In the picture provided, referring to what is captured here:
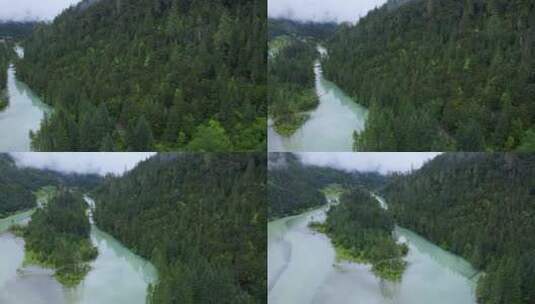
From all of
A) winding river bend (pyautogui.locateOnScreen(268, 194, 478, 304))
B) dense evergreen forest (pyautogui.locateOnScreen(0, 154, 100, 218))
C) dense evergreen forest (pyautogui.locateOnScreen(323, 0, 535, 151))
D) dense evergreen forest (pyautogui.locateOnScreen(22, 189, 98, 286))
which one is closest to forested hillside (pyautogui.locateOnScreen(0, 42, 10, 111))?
dense evergreen forest (pyautogui.locateOnScreen(0, 154, 100, 218))

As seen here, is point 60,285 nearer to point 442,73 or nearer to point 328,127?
point 328,127

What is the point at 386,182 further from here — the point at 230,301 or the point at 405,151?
the point at 230,301

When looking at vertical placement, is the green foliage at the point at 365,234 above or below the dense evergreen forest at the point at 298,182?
below

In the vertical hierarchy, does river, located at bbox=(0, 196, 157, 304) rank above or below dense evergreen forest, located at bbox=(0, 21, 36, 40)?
below

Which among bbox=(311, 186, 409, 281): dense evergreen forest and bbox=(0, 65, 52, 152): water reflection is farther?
bbox=(311, 186, 409, 281): dense evergreen forest

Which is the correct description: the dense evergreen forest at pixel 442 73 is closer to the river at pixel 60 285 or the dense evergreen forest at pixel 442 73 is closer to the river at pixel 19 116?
the river at pixel 60 285

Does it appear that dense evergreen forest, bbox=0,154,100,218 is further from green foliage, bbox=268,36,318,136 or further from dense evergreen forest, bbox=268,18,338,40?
dense evergreen forest, bbox=268,18,338,40

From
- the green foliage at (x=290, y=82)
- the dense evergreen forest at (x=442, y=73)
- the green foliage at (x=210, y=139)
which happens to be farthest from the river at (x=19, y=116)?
the dense evergreen forest at (x=442, y=73)
